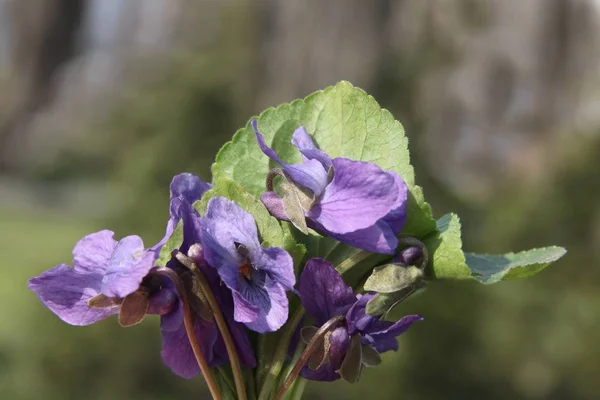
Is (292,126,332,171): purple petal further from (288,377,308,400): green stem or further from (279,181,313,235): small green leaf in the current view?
(288,377,308,400): green stem

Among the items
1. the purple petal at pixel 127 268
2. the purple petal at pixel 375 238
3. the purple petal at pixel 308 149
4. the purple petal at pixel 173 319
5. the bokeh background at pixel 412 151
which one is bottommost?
the bokeh background at pixel 412 151

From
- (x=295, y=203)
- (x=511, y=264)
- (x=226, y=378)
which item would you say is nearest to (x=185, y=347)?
(x=226, y=378)

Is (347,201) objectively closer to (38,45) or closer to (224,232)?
(224,232)

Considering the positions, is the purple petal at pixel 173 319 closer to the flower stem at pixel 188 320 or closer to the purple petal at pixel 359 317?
the flower stem at pixel 188 320

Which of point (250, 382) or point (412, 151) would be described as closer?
point (250, 382)

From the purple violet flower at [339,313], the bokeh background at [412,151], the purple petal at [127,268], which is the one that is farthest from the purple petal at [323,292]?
the bokeh background at [412,151]

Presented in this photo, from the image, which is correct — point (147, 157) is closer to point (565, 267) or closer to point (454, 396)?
point (454, 396)

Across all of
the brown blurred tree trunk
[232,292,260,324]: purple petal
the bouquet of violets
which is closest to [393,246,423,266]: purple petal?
the bouquet of violets
